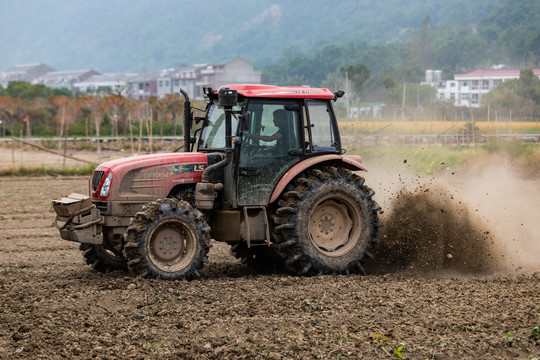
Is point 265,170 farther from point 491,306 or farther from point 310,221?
point 491,306

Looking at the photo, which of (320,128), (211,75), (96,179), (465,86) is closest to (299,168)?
(320,128)

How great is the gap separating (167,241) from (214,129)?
1783mm

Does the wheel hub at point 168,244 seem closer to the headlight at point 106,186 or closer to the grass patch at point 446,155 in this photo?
the headlight at point 106,186

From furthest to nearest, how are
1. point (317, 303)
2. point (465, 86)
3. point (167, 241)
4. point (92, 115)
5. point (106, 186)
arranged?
point (465, 86)
point (92, 115)
point (106, 186)
point (167, 241)
point (317, 303)

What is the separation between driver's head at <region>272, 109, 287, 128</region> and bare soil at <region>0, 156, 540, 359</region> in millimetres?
2086

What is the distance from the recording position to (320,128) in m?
10.3

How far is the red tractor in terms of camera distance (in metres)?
9.51

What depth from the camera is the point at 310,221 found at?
10.2 metres

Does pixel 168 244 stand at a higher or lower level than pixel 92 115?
lower

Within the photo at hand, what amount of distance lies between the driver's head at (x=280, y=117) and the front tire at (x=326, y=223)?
76 cm

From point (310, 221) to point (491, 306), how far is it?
291 cm

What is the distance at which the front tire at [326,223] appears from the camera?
9.85 m

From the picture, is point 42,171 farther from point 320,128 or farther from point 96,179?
point 320,128

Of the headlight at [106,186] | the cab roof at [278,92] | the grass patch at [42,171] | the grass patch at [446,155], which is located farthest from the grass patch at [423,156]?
the headlight at [106,186]
